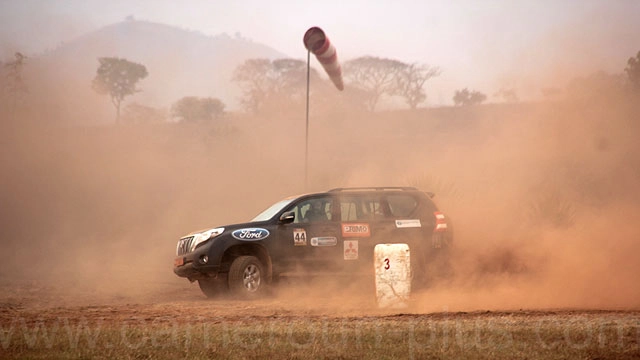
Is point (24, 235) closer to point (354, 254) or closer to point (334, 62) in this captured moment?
point (334, 62)

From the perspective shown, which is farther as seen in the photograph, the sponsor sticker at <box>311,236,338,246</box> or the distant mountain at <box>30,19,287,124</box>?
the distant mountain at <box>30,19,287,124</box>

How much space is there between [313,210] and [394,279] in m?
2.89

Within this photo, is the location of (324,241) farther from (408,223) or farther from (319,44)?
(319,44)

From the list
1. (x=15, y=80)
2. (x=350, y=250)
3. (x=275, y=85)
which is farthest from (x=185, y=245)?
(x=275, y=85)

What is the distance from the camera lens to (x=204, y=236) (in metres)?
13.0

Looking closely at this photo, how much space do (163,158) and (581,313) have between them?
37.5 m

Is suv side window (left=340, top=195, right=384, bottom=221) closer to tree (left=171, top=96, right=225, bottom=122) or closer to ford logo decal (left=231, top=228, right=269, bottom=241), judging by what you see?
ford logo decal (left=231, top=228, right=269, bottom=241)

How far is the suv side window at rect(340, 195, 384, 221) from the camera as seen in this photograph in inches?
533

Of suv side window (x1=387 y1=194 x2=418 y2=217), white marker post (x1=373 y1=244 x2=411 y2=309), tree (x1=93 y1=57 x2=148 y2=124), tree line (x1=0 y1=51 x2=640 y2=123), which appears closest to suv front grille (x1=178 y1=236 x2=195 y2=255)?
suv side window (x1=387 y1=194 x2=418 y2=217)

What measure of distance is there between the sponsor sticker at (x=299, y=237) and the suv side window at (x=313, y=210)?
0.78 feet

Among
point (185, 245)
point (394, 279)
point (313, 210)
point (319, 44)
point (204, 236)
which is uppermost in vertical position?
point (319, 44)

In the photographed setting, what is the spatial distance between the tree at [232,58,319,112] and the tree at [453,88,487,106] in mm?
13919

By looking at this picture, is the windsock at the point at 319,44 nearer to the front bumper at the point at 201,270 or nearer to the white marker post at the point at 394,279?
the front bumper at the point at 201,270

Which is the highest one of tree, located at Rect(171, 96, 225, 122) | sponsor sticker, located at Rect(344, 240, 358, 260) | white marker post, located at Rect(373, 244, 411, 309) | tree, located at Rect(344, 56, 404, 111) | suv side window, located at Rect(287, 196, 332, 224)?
tree, located at Rect(344, 56, 404, 111)
